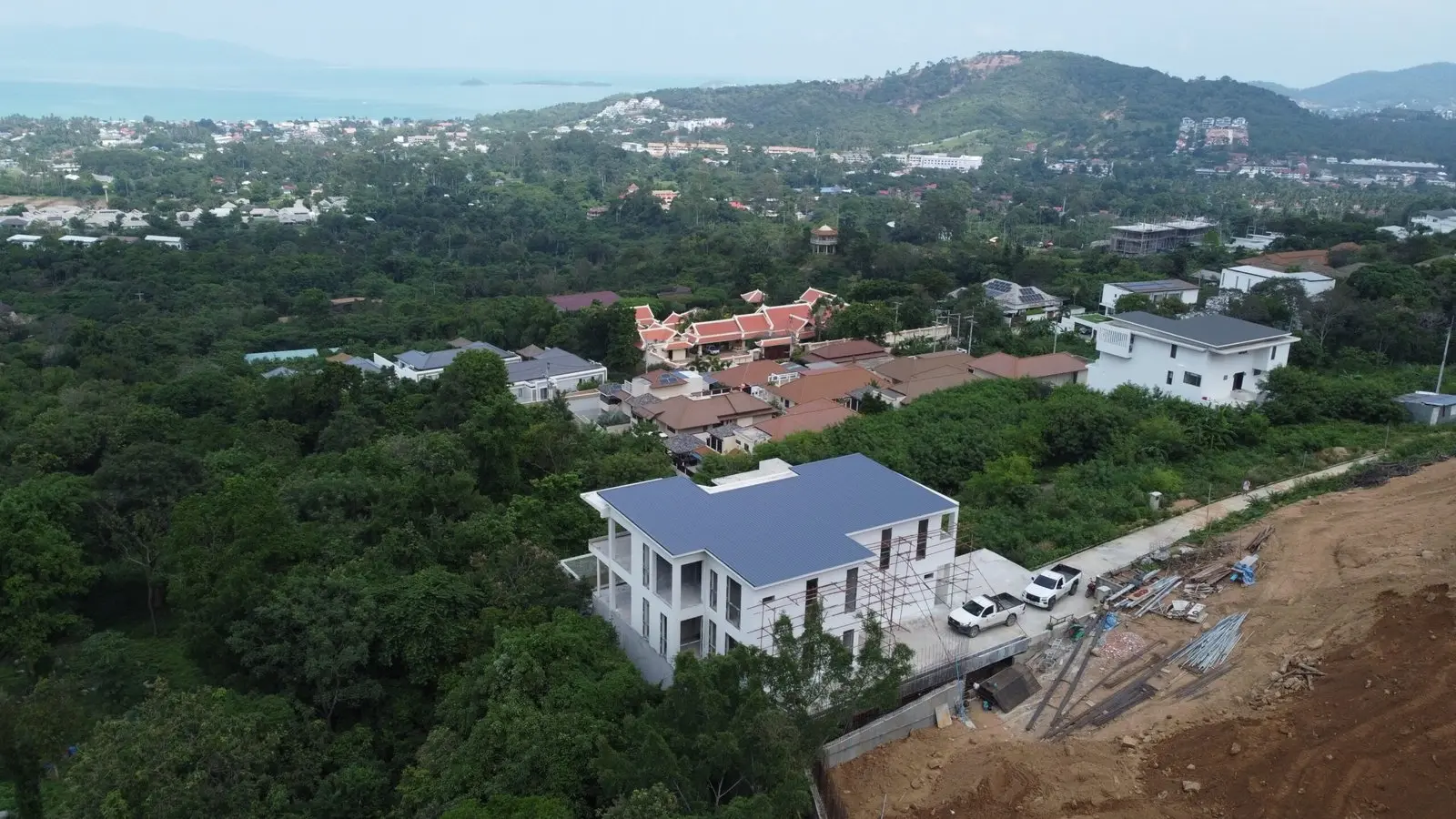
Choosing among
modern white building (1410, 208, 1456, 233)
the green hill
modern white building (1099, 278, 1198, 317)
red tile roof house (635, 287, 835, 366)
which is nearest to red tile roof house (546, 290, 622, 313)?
red tile roof house (635, 287, 835, 366)

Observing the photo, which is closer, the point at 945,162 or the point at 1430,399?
the point at 1430,399

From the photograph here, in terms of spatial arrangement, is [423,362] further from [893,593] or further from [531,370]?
[893,593]

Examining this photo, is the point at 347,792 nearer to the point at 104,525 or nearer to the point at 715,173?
the point at 104,525

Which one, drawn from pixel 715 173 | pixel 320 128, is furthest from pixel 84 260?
pixel 320 128

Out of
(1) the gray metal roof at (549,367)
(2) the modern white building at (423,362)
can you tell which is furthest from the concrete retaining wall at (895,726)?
(2) the modern white building at (423,362)

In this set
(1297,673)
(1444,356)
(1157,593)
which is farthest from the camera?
(1444,356)

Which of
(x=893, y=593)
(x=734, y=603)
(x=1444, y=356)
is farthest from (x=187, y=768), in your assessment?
(x=1444, y=356)

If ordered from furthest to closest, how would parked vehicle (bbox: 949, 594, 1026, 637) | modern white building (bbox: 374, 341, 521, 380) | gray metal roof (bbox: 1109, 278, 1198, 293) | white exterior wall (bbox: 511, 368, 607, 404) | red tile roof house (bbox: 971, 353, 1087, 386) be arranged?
gray metal roof (bbox: 1109, 278, 1198, 293), modern white building (bbox: 374, 341, 521, 380), white exterior wall (bbox: 511, 368, 607, 404), red tile roof house (bbox: 971, 353, 1087, 386), parked vehicle (bbox: 949, 594, 1026, 637)

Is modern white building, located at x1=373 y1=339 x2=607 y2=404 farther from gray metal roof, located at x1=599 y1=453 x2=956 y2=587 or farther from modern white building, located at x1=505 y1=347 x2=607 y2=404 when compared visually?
gray metal roof, located at x1=599 y1=453 x2=956 y2=587
